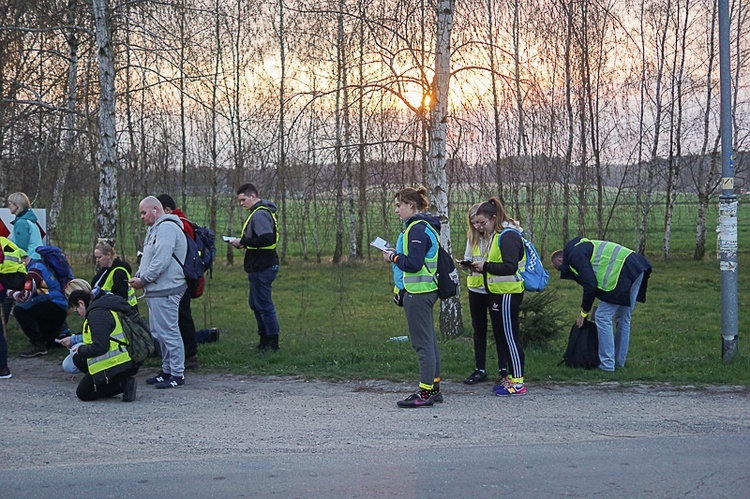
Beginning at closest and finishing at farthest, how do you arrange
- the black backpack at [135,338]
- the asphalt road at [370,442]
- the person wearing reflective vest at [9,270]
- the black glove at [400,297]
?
the asphalt road at [370,442], the black glove at [400,297], the black backpack at [135,338], the person wearing reflective vest at [9,270]

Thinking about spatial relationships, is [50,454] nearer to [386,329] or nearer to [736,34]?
[386,329]

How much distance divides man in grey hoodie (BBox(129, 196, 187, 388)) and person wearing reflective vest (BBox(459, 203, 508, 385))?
9.74ft

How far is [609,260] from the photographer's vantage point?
9.15 m

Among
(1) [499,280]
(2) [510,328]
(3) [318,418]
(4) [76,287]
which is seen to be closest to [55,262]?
(4) [76,287]

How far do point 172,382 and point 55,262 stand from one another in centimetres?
321

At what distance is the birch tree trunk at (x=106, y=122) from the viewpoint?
11.5 metres

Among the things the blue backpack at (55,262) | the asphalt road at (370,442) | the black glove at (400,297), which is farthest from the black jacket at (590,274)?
the blue backpack at (55,262)

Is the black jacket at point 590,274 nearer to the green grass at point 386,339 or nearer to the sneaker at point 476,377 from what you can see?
the green grass at point 386,339

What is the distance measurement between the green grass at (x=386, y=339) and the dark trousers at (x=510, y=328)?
0.72m

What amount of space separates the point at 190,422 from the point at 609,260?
183 inches

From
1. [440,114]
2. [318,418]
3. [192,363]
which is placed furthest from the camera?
[440,114]

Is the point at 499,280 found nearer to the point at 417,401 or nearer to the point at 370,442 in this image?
the point at 417,401

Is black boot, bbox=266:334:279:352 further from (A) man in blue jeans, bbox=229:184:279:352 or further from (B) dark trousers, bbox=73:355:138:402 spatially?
(B) dark trousers, bbox=73:355:138:402

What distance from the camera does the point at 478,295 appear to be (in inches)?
342
